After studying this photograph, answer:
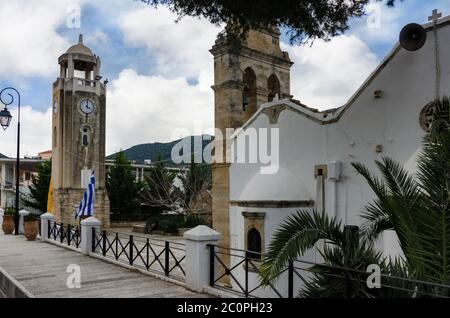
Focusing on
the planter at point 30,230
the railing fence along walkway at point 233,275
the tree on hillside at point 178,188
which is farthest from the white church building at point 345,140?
the tree on hillside at point 178,188

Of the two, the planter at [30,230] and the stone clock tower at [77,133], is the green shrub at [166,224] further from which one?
the planter at [30,230]

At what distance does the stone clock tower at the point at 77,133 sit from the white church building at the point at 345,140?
901 inches

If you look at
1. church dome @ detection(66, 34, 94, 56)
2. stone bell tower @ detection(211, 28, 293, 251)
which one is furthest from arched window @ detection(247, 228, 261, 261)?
church dome @ detection(66, 34, 94, 56)

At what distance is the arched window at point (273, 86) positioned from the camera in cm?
1523

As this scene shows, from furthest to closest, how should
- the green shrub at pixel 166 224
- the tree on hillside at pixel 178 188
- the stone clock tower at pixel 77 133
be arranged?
the tree on hillside at pixel 178 188, the stone clock tower at pixel 77 133, the green shrub at pixel 166 224

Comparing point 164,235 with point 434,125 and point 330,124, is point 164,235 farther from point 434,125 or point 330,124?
point 434,125

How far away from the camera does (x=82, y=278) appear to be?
1033 cm

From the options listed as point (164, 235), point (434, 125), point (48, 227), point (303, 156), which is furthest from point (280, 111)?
point (164, 235)

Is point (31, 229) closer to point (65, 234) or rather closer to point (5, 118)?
point (65, 234)

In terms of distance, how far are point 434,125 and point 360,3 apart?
507 cm

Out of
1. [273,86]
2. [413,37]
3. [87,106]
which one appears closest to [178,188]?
[87,106]

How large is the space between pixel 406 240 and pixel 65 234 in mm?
14519

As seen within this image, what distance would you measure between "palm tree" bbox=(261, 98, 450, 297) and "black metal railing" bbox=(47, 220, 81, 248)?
438 inches
